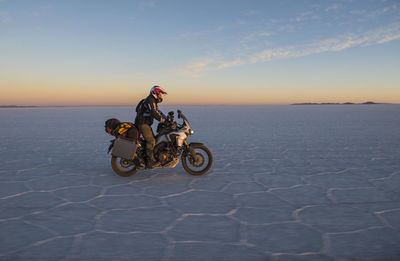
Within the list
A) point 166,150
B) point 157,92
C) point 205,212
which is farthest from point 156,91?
point 205,212

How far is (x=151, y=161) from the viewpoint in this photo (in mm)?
6469

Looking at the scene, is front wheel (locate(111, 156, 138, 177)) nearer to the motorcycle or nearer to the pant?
the motorcycle

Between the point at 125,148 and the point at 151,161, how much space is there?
57 centimetres

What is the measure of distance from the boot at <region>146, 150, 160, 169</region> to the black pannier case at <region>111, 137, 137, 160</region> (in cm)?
31

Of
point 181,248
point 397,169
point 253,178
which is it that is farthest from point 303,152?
point 181,248

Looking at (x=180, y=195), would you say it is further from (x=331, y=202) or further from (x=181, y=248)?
(x=331, y=202)

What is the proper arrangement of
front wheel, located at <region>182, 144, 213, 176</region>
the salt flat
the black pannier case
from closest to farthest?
the salt flat → the black pannier case → front wheel, located at <region>182, 144, 213, 176</region>

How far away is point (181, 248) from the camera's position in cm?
335

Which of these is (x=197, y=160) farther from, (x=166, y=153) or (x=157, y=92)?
(x=157, y=92)

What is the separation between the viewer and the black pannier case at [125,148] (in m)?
6.29

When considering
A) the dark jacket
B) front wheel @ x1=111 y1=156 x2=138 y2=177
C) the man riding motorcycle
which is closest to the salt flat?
front wheel @ x1=111 y1=156 x2=138 y2=177

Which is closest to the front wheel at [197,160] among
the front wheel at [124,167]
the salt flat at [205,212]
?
the salt flat at [205,212]

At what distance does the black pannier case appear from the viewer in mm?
6289

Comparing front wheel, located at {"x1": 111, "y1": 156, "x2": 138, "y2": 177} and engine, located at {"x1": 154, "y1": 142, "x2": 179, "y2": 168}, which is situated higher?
engine, located at {"x1": 154, "y1": 142, "x2": 179, "y2": 168}
